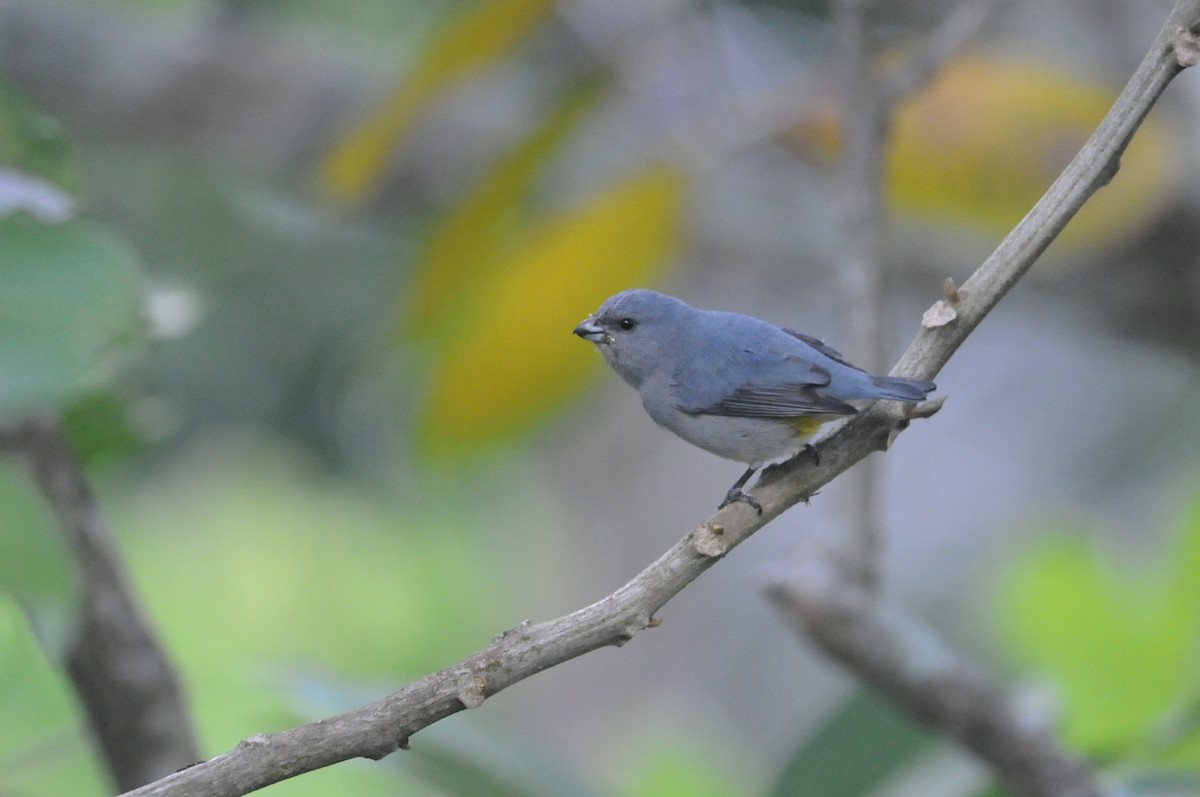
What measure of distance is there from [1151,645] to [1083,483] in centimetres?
266

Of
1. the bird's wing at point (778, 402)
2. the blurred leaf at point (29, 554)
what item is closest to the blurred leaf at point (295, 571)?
the bird's wing at point (778, 402)

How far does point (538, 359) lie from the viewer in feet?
12.3

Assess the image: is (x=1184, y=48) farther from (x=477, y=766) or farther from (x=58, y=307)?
(x=477, y=766)

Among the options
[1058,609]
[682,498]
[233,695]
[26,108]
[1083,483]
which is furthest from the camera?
[682,498]

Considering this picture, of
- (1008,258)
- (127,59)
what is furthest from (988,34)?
(1008,258)

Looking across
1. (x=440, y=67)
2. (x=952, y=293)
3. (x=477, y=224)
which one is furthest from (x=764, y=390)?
(x=440, y=67)

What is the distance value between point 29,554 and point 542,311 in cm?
201

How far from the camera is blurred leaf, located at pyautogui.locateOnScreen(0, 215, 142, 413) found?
1839mm

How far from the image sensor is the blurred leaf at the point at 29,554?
174cm

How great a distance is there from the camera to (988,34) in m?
5.11

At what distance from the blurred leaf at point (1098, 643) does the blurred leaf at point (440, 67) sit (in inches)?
78.3

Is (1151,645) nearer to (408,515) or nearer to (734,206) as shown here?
(734,206)

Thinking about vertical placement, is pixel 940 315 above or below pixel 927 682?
above

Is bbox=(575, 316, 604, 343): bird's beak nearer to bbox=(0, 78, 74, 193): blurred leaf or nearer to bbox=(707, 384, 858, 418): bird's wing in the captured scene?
bbox=(707, 384, 858, 418): bird's wing
